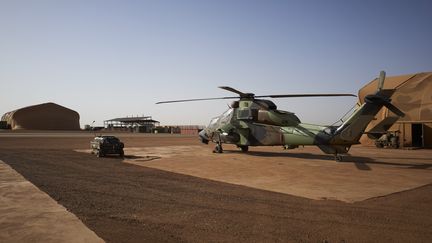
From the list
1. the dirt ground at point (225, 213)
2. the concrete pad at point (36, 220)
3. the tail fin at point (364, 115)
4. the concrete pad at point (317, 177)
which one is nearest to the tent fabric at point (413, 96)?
the concrete pad at point (317, 177)

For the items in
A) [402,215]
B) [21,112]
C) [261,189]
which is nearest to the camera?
[402,215]

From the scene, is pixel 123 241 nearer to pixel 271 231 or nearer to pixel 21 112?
pixel 271 231

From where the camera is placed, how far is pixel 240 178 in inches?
597

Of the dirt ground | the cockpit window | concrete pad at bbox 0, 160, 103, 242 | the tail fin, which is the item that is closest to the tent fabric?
the cockpit window

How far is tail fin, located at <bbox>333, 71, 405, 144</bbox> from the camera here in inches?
719

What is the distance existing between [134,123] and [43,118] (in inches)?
1235

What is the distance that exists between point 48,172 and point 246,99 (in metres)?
14.0

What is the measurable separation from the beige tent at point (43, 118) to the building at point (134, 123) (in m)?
16.0

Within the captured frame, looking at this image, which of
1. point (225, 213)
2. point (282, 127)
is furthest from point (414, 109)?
point (225, 213)

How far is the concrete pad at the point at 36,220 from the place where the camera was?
265 inches

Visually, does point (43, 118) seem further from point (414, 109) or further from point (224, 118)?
point (414, 109)

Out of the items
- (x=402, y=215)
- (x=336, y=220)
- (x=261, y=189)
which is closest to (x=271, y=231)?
(x=336, y=220)

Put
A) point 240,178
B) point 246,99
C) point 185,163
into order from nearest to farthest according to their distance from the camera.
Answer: point 240,178 → point 185,163 → point 246,99

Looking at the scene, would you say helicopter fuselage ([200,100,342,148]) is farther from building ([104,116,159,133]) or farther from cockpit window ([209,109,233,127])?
building ([104,116,159,133])
